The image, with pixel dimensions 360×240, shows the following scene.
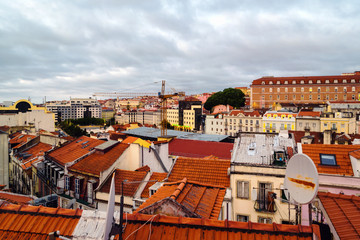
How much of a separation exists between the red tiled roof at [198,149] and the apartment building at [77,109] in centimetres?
14950

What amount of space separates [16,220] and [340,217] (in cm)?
836

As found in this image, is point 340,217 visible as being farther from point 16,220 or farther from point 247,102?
point 247,102

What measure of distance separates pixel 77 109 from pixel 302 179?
627 feet

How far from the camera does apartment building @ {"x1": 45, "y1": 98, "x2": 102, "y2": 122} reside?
173m

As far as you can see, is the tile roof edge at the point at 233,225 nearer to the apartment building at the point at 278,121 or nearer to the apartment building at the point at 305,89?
the apartment building at the point at 278,121

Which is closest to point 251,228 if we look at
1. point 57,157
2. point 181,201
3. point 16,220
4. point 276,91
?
point 181,201

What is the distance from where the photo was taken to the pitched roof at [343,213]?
5.57m

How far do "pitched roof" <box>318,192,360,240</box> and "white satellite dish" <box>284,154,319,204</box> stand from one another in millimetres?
1105

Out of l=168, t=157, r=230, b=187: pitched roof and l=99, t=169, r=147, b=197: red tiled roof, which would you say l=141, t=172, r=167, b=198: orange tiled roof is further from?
l=168, t=157, r=230, b=187: pitched roof

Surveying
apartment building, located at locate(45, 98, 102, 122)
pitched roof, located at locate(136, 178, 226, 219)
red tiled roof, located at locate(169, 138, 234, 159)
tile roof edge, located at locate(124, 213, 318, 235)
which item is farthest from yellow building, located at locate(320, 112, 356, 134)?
apartment building, located at locate(45, 98, 102, 122)

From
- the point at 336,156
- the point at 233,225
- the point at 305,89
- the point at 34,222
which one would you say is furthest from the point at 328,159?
the point at 305,89

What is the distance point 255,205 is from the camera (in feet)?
42.6

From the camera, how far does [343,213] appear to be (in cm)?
654

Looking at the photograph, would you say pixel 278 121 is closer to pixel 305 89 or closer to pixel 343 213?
pixel 305 89
